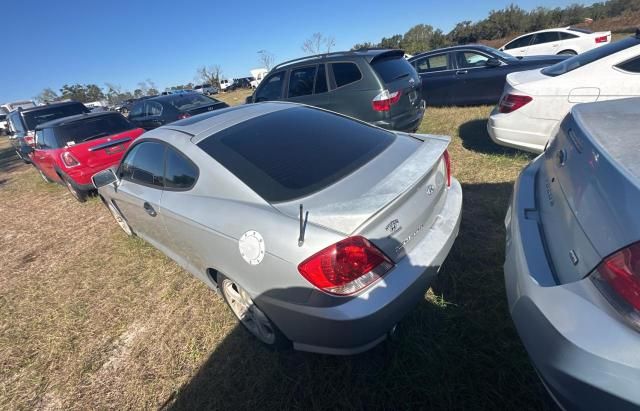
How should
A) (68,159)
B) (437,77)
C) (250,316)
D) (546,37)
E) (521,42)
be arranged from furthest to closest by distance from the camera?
(521,42) < (546,37) < (437,77) < (68,159) < (250,316)

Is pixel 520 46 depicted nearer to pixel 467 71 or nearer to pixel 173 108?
pixel 467 71

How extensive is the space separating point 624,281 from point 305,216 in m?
1.25

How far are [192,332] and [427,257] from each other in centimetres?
204

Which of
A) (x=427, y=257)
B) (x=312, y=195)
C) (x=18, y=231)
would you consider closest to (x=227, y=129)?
(x=312, y=195)

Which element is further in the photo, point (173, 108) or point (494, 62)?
point (173, 108)

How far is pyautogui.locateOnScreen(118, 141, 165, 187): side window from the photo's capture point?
2584 mm

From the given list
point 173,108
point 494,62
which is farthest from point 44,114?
point 494,62

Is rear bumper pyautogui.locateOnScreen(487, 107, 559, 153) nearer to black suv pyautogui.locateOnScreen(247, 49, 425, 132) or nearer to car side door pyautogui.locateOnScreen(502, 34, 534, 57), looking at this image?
black suv pyautogui.locateOnScreen(247, 49, 425, 132)

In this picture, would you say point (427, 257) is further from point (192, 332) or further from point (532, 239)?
point (192, 332)

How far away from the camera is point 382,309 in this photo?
1529 millimetres

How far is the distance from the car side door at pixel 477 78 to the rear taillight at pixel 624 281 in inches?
266

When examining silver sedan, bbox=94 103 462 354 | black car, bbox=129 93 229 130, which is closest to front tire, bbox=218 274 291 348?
silver sedan, bbox=94 103 462 354

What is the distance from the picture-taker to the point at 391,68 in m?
4.98

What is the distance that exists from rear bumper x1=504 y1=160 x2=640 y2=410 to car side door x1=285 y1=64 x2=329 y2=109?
4.55 m
